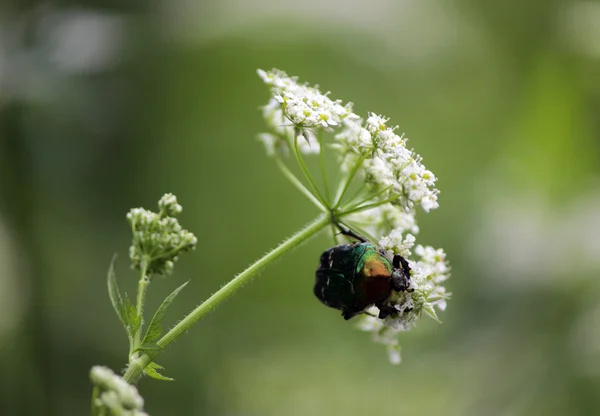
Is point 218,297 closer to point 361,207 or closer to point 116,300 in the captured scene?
point 116,300

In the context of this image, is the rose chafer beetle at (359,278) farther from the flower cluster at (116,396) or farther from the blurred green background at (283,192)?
the blurred green background at (283,192)

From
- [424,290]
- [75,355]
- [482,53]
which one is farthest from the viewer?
[482,53]

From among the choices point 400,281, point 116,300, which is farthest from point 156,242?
point 400,281

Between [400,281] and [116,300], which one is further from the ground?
[116,300]

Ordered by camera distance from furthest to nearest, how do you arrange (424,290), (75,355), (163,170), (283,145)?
(163,170) < (75,355) < (283,145) < (424,290)

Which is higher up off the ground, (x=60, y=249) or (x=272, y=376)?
(x=60, y=249)

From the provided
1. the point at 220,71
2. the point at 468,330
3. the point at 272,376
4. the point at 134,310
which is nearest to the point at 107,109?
the point at 220,71

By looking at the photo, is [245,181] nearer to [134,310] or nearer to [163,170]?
[163,170]
